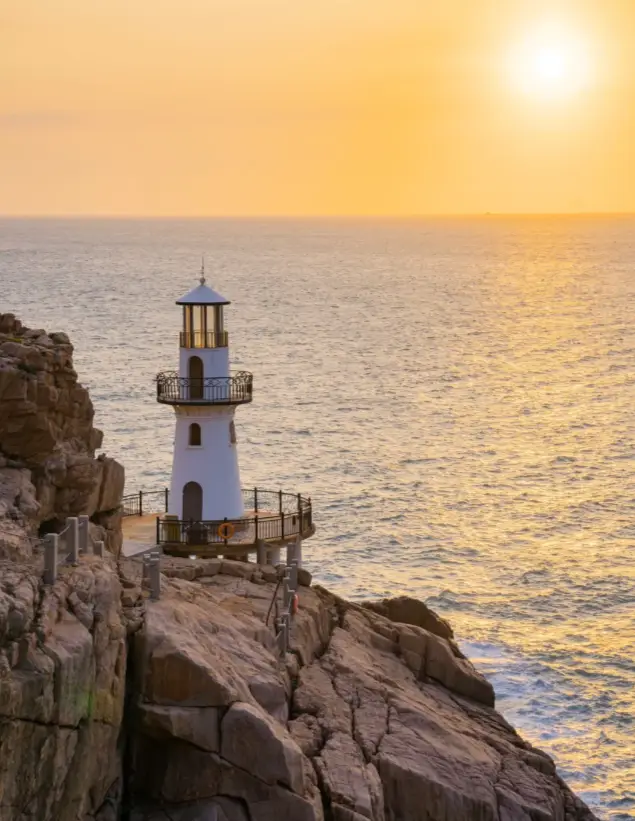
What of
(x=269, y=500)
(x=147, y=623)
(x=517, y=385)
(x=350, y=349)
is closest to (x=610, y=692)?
(x=269, y=500)

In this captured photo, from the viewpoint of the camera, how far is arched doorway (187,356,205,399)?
3709cm

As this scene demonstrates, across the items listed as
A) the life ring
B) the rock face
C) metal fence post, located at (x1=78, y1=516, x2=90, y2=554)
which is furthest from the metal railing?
metal fence post, located at (x1=78, y1=516, x2=90, y2=554)

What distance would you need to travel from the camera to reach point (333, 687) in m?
26.0

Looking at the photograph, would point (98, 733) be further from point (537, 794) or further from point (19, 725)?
point (537, 794)

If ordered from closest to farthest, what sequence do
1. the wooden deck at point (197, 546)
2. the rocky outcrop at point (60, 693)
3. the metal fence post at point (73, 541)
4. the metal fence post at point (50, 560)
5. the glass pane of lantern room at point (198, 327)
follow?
the rocky outcrop at point (60, 693), the metal fence post at point (50, 560), the metal fence post at point (73, 541), the wooden deck at point (197, 546), the glass pane of lantern room at point (198, 327)

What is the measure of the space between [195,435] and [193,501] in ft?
5.28

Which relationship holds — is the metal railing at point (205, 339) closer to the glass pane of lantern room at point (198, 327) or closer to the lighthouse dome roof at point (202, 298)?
the glass pane of lantern room at point (198, 327)

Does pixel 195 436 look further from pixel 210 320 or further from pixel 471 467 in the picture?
pixel 471 467

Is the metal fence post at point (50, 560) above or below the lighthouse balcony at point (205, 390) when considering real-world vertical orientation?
below

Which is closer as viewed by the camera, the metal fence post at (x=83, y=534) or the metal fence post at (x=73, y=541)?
the metal fence post at (x=73, y=541)

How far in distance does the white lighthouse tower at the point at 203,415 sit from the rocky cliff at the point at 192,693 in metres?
7.46

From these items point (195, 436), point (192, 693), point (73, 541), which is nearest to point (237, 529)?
point (195, 436)

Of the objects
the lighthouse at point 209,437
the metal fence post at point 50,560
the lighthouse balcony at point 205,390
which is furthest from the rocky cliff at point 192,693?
the lighthouse balcony at point 205,390

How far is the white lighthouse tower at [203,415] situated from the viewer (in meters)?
37.1
